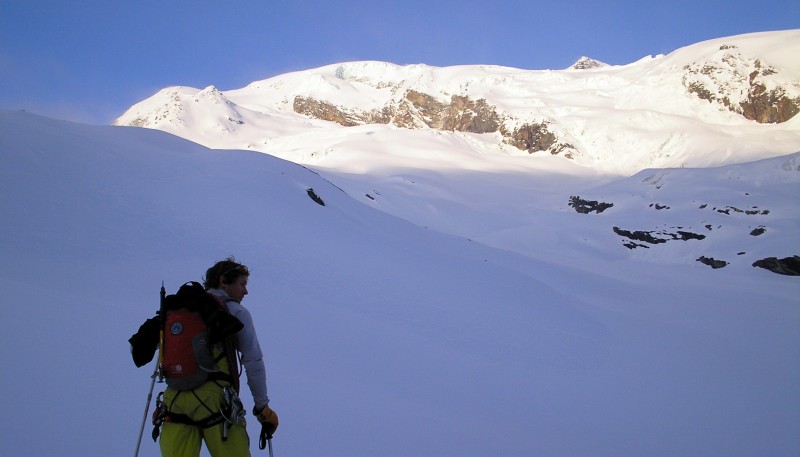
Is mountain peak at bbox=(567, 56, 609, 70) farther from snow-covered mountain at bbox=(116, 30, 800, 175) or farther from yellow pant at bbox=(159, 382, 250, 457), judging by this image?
yellow pant at bbox=(159, 382, 250, 457)

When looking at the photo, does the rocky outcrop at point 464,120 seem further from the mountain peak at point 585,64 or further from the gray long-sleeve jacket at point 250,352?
the gray long-sleeve jacket at point 250,352

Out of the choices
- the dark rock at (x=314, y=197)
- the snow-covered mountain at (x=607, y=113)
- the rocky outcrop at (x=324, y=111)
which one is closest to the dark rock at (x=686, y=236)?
the dark rock at (x=314, y=197)

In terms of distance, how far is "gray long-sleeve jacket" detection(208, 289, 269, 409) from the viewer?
2963mm

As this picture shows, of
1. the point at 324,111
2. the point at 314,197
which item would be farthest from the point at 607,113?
the point at 324,111

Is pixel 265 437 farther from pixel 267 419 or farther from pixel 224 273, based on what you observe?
pixel 224 273

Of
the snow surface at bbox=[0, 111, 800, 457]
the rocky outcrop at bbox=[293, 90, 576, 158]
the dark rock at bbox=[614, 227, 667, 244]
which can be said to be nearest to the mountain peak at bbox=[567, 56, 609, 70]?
the rocky outcrop at bbox=[293, 90, 576, 158]

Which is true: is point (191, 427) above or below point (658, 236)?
above

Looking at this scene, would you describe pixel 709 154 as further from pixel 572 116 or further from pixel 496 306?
pixel 496 306

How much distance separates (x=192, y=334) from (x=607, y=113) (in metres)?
79.2

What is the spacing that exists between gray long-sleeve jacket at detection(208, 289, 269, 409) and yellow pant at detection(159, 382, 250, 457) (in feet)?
0.68

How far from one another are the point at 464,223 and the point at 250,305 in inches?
1165

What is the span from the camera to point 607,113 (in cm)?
7250

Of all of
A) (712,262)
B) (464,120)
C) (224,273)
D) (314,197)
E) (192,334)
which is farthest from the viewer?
(464,120)

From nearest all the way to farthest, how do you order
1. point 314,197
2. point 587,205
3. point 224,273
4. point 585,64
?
→ 1. point 224,273
2. point 314,197
3. point 587,205
4. point 585,64
